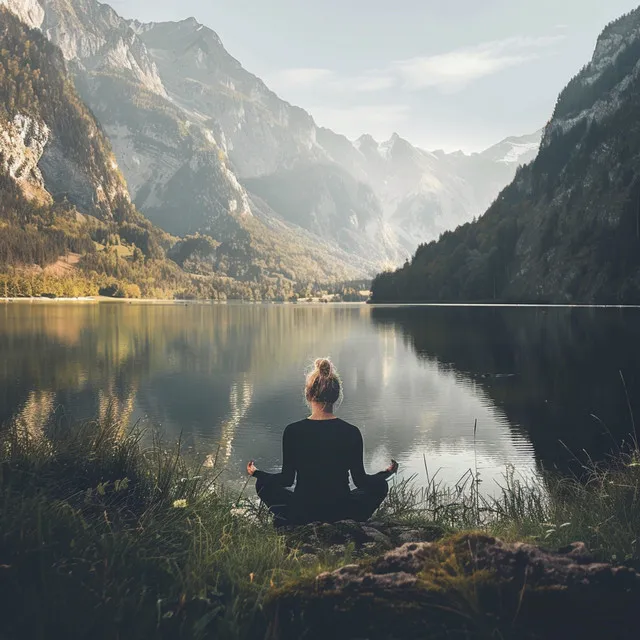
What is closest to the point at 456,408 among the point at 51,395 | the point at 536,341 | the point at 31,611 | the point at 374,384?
the point at 374,384

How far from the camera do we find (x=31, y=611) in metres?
5.25

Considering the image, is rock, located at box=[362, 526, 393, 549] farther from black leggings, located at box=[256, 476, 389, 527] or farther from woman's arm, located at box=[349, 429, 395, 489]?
woman's arm, located at box=[349, 429, 395, 489]

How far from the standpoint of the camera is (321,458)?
10.7 m

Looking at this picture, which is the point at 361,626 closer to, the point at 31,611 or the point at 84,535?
the point at 31,611

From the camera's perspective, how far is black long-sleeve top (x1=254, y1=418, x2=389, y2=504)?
34.9 feet

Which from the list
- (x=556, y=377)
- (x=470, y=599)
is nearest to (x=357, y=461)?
(x=470, y=599)

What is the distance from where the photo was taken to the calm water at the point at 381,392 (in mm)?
27516

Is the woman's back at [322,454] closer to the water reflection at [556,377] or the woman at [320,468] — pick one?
the woman at [320,468]

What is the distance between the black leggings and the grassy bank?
0.55 metres

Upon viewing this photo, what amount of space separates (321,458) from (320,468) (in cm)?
20

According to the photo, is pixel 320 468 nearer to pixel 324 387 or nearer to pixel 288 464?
pixel 288 464

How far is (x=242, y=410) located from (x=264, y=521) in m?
24.8

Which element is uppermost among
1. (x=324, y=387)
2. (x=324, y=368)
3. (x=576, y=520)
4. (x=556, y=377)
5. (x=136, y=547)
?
(x=324, y=368)

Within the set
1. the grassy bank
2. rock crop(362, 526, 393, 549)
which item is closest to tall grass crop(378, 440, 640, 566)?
the grassy bank
